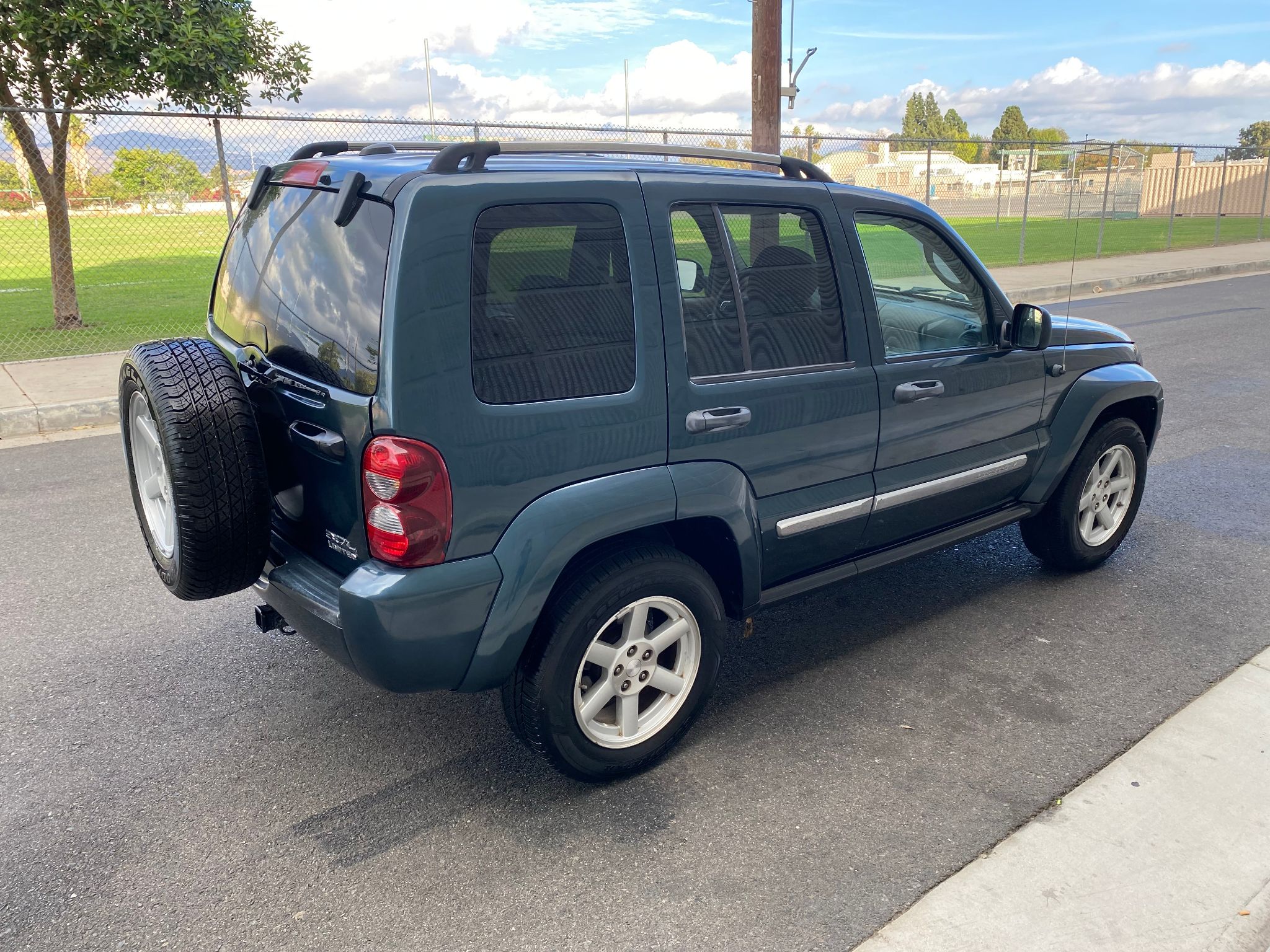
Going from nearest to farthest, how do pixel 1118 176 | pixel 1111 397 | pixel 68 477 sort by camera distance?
pixel 1111 397 < pixel 68 477 < pixel 1118 176

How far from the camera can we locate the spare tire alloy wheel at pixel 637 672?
117 inches

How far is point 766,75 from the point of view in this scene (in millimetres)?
9938

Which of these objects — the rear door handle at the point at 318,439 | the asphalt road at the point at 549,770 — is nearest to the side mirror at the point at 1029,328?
the asphalt road at the point at 549,770

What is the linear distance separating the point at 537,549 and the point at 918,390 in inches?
65.4

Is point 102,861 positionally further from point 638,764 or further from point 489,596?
point 638,764

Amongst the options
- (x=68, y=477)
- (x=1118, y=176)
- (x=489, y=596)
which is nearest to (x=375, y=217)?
(x=489, y=596)

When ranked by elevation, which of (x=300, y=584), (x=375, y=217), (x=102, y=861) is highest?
(x=375, y=217)

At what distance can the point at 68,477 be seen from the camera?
20.6 feet

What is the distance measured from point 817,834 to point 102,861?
1.97 metres

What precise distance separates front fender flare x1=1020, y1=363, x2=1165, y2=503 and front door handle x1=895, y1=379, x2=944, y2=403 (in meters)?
0.87

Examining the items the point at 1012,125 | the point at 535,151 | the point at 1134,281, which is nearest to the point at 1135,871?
the point at 535,151

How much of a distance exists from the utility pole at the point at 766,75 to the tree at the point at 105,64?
5.50 meters

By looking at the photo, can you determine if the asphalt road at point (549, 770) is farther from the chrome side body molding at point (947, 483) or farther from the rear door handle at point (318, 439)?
the rear door handle at point (318, 439)

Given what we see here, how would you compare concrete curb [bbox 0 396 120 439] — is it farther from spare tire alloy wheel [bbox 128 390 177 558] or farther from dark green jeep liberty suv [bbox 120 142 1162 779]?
dark green jeep liberty suv [bbox 120 142 1162 779]
